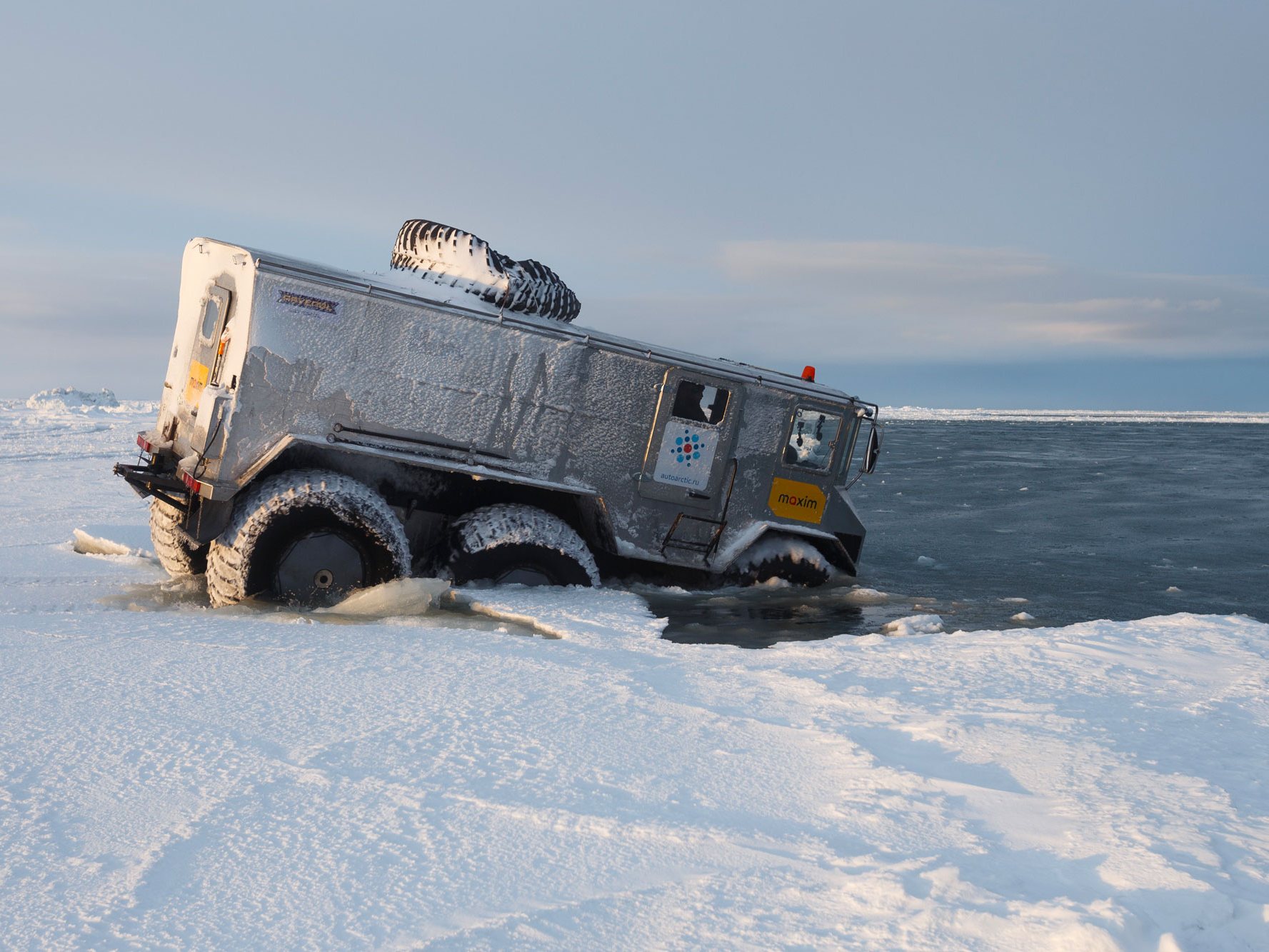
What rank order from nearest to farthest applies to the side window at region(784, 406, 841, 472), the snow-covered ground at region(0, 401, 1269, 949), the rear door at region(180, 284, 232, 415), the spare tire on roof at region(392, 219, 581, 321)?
the snow-covered ground at region(0, 401, 1269, 949) → the rear door at region(180, 284, 232, 415) → the spare tire on roof at region(392, 219, 581, 321) → the side window at region(784, 406, 841, 472)

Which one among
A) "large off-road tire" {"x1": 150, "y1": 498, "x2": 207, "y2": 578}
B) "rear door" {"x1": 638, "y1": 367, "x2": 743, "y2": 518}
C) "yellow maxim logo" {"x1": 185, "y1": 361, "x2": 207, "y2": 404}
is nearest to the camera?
"yellow maxim logo" {"x1": 185, "y1": 361, "x2": 207, "y2": 404}

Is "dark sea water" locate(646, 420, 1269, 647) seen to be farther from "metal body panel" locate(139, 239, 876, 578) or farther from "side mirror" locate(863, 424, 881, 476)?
"side mirror" locate(863, 424, 881, 476)

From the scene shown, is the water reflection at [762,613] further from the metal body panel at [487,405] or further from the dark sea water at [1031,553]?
the metal body panel at [487,405]

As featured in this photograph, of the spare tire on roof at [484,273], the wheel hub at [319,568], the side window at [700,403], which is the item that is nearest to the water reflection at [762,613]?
the side window at [700,403]

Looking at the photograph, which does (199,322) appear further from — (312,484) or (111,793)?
(111,793)

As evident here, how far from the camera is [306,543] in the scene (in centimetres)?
753

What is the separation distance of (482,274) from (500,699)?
15.9ft

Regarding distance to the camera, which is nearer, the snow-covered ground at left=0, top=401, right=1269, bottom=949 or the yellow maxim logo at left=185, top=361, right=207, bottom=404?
the snow-covered ground at left=0, top=401, right=1269, bottom=949

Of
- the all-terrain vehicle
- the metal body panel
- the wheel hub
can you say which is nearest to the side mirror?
the all-terrain vehicle

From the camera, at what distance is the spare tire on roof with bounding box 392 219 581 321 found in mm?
8633

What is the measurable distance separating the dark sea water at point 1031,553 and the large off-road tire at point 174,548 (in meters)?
4.06

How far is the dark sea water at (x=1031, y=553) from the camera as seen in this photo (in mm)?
9242

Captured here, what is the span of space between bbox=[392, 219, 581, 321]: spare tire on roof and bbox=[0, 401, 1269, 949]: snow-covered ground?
132 inches

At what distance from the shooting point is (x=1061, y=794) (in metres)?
3.99
